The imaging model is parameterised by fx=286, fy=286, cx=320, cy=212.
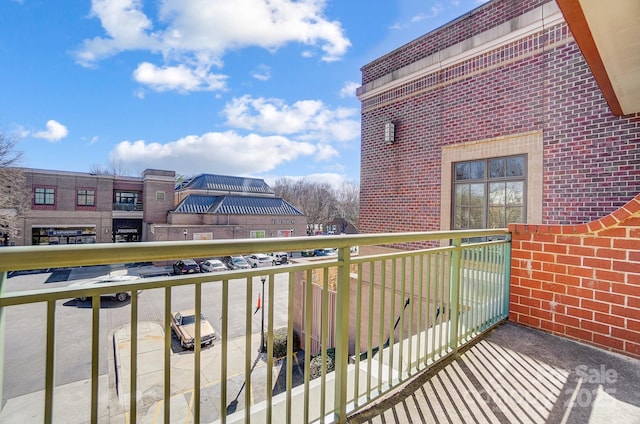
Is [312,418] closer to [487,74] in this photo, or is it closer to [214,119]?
→ [487,74]

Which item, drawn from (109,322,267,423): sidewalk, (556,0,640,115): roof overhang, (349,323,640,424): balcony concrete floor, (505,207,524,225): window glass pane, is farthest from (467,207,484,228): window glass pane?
(109,322,267,423): sidewalk

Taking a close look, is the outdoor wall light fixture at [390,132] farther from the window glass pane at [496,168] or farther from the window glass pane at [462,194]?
the window glass pane at [496,168]

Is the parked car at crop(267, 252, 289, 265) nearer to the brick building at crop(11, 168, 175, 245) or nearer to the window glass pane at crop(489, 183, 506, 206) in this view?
the window glass pane at crop(489, 183, 506, 206)

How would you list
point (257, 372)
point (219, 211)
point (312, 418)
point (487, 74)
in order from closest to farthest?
point (312, 418), point (487, 74), point (257, 372), point (219, 211)

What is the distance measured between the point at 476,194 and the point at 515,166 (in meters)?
0.77

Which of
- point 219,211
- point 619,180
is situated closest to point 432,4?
point 619,180

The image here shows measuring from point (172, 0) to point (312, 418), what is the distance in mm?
8315

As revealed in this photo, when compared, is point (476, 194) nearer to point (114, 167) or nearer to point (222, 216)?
point (222, 216)

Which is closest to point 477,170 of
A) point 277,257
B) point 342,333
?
point 277,257

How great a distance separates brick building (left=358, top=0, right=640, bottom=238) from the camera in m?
4.06

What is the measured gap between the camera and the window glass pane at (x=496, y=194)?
5.01 metres

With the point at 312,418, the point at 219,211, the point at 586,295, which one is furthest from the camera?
the point at 219,211

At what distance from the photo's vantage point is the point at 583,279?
2719mm

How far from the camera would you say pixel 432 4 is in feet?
18.0
